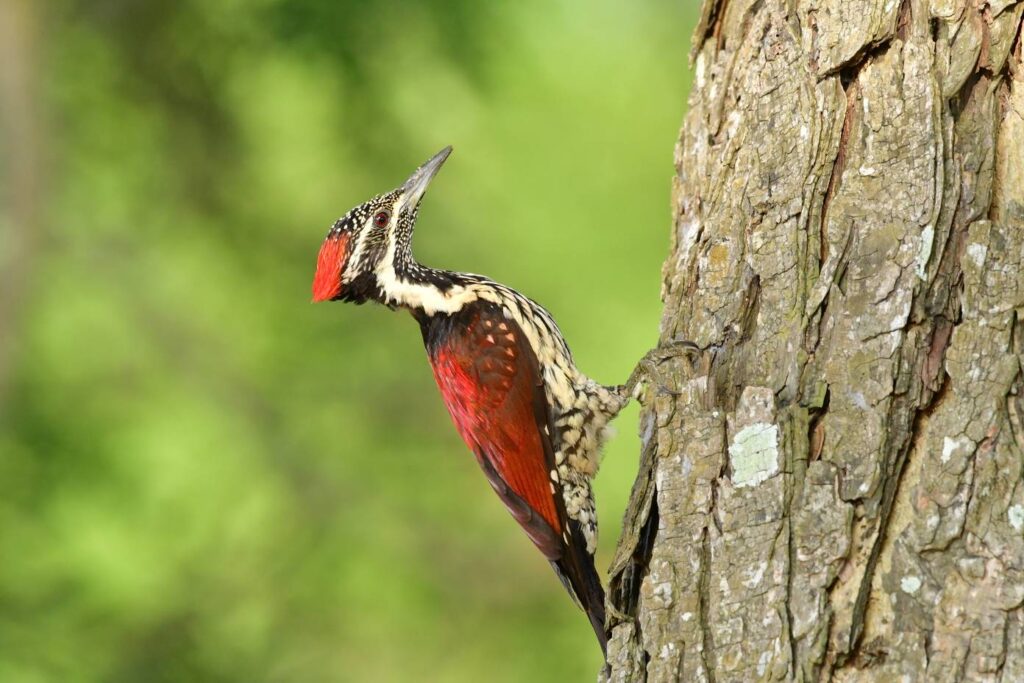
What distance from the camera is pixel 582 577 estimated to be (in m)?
3.41

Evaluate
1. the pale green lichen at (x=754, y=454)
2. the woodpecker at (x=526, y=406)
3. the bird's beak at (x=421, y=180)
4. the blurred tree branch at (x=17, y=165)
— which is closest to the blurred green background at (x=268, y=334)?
the blurred tree branch at (x=17, y=165)

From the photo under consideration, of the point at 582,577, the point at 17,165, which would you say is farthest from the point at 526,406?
the point at 17,165

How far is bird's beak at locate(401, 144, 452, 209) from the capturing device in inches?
152

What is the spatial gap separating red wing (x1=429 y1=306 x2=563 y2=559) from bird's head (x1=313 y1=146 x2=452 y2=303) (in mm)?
461

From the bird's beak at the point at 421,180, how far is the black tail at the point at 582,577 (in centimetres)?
125

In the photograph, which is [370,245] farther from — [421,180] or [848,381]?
[848,381]

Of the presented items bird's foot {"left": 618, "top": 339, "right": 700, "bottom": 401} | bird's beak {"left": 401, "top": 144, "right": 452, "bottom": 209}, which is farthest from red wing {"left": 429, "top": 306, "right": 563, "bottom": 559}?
bird's foot {"left": 618, "top": 339, "right": 700, "bottom": 401}

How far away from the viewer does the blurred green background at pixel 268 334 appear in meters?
5.16

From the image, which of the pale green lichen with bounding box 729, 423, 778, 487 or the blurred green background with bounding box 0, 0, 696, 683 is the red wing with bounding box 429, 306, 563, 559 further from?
the blurred green background with bounding box 0, 0, 696, 683

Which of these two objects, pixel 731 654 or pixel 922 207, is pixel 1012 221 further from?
pixel 731 654

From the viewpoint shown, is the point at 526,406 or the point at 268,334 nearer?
the point at 526,406

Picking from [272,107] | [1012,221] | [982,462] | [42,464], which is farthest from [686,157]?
[42,464]

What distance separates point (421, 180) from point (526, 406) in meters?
0.92

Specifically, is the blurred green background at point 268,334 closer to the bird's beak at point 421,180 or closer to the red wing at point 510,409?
the bird's beak at point 421,180
